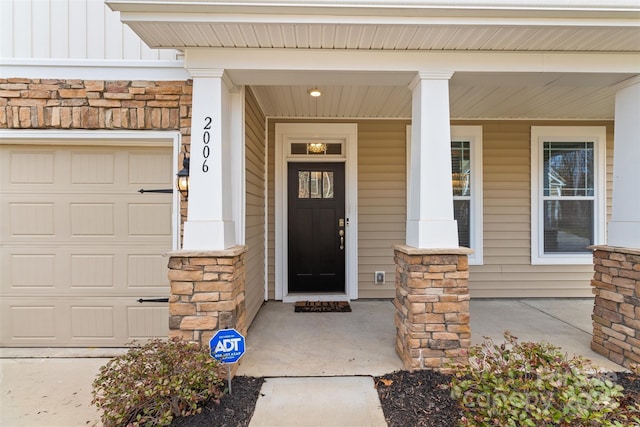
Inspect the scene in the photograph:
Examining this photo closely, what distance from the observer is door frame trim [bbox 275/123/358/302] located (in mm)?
4301

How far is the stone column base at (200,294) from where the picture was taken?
7.75ft

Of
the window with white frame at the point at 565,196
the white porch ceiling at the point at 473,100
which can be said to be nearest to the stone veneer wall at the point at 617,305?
the white porch ceiling at the point at 473,100

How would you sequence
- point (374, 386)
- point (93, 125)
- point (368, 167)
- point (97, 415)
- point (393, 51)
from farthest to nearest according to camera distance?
point (368, 167) → point (93, 125) → point (393, 51) → point (374, 386) → point (97, 415)

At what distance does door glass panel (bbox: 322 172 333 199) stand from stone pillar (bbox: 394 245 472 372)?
7.03 ft

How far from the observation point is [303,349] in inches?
113

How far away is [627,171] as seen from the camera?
2.69m

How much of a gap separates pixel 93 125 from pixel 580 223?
5856 mm

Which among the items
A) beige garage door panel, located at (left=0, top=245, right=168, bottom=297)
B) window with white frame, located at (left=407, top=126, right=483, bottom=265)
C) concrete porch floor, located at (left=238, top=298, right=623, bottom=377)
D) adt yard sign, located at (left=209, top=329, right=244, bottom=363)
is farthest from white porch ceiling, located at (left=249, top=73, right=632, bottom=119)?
concrete porch floor, located at (left=238, top=298, right=623, bottom=377)

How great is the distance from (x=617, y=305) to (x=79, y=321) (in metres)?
4.66

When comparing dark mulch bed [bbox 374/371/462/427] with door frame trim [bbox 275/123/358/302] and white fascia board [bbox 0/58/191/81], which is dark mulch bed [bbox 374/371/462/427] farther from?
white fascia board [bbox 0/58/191/81]

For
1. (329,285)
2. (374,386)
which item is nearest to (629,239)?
(374,386)

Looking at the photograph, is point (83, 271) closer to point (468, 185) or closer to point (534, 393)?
point (534, 393)

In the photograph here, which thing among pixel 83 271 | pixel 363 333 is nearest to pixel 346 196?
pixel 363 333

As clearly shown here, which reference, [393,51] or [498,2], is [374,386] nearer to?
[393,51]
